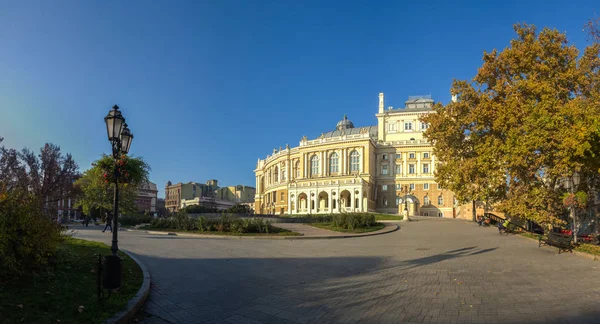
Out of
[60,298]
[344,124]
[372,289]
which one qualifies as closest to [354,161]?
[344,124]

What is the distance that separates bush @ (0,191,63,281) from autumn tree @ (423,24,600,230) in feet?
59.2

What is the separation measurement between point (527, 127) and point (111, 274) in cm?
1830

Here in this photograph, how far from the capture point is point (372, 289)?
29.3 feet

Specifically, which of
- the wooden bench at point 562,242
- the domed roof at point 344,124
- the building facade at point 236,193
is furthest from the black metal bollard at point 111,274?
the building facade at point 236,193

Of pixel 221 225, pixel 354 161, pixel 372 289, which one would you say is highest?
pixel 354 161

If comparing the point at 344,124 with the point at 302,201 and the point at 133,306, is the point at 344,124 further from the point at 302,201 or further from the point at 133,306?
the point at 133,306

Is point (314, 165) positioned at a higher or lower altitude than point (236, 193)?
higher

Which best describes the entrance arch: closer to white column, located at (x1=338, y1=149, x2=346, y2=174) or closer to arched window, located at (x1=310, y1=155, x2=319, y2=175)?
arched window, located at (x1=310, y1=155, x2=319, y2=175)

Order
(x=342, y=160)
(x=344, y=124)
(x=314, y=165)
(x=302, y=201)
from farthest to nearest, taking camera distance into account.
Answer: (x=344, y=124) → (x=314, y=165) → (x=342, y=160) → (x=302, y=201)

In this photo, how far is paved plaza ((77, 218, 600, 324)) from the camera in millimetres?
6691

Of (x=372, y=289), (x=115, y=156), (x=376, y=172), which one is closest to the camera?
(x=372, y=289)

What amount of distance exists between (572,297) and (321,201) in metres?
74.3

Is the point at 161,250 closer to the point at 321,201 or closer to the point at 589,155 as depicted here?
the point at 589,155

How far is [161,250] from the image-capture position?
648 inches
